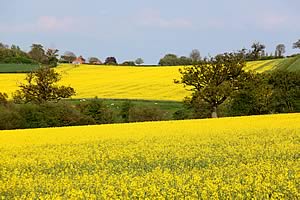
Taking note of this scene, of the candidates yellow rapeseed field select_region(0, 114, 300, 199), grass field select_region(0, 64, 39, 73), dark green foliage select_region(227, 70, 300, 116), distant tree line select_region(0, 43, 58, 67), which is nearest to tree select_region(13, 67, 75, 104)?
dark green foliage select_region(227, 70, 300, 116)

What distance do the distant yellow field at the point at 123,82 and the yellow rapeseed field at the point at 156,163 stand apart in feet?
82.7

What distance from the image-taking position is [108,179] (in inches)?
400

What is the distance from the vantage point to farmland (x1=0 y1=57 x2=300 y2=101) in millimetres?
46375

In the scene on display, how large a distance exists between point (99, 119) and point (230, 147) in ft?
69.0

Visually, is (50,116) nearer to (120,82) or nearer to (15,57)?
(120,82)

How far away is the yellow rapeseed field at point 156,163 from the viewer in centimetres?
868

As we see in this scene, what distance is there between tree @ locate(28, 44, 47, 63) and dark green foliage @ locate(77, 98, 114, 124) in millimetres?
44925

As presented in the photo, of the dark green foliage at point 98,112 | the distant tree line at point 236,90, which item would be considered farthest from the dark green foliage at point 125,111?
the distant tree line at point 236,90

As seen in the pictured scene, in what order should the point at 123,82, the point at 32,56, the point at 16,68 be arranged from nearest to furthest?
the point at 123,82
the point at 16,68
the point at 32,56

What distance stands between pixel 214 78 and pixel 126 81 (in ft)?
58.9

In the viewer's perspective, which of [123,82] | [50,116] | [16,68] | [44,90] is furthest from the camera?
[16,68]

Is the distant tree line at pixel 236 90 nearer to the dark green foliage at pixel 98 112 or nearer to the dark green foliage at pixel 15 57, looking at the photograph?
the dark green foliage at pixel 98 112

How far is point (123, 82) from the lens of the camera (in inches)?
2106

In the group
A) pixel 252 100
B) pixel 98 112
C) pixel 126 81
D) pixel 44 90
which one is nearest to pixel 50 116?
pixel 98 112
